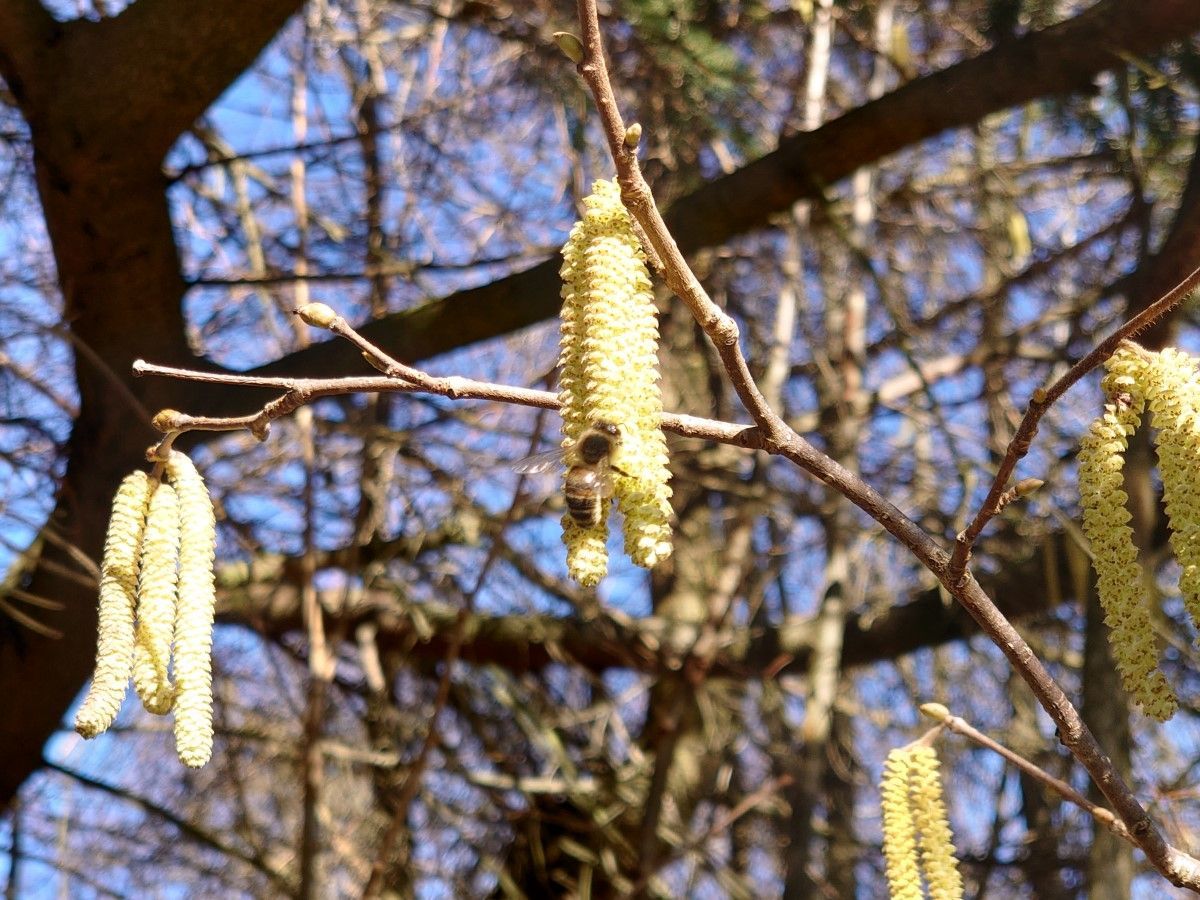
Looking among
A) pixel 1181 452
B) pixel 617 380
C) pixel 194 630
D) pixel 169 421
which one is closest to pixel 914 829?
pixel 1181 452

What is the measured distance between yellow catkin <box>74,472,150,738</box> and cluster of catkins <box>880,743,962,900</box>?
37.3 inches

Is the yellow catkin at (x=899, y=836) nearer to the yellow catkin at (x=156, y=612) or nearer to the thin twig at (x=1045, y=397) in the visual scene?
the thin twig at (x=1045, y=397)

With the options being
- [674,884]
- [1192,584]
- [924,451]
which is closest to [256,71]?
[924,451]

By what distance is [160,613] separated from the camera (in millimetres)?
1505

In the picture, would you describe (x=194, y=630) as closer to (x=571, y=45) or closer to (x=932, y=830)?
(x=571, y=45)

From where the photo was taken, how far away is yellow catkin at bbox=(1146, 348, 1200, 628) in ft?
4.56

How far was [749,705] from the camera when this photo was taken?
5.10 meters

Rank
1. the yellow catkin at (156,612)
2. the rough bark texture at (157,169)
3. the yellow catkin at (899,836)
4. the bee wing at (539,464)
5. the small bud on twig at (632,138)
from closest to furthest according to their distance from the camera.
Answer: the small bud on twig at (632,138) < the yellow catkin at (156,612) < the yellow catkin at (899,836) < the bee wing at (539,464) < the rough bark texture at (157,169)

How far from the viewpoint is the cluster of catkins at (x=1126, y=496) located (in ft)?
4.61

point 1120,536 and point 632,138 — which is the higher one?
point 632,138

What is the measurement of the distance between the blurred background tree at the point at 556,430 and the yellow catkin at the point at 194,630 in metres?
1.38

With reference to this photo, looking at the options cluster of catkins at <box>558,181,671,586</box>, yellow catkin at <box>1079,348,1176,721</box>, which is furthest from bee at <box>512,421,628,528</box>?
yellow catkin at <box>1079,348,1176,721</box>

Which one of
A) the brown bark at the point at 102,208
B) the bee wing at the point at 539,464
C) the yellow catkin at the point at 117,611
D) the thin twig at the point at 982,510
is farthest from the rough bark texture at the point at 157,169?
the thin twig at the point at 982,510

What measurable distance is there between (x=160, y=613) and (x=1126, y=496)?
42.2 inches
